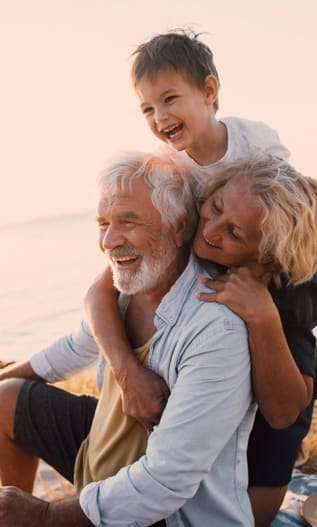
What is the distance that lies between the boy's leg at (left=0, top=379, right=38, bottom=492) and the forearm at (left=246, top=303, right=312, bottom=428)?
1.16 m

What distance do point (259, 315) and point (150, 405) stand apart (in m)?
0.51

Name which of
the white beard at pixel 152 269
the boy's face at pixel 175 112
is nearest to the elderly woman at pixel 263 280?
the white beard at pixel 152 269

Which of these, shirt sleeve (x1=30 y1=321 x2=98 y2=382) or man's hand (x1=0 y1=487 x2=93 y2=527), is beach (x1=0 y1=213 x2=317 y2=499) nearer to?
shirt sleeve (x1=30 y1=321 x2=98 y2=382)

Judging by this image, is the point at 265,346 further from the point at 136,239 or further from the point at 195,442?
the point at 136,239

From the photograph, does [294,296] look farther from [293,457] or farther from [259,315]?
[293,457]

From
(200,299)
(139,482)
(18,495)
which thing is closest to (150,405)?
(139,482)

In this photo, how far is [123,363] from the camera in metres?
2.44

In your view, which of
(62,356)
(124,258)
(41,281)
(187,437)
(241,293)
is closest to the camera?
(187,437)

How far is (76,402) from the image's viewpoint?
9.57 ft

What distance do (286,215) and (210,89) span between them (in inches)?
54.4

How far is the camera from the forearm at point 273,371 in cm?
216

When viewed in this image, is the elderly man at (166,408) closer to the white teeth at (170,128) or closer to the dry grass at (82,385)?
the white teeth at (170,128)

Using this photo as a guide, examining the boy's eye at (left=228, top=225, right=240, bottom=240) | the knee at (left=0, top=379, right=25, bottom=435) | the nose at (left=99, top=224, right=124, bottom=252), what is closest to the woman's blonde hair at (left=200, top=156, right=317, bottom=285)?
the boy's eye at (left=228, top=225, right=240, bottom=240)

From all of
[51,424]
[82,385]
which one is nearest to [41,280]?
[82,385]
